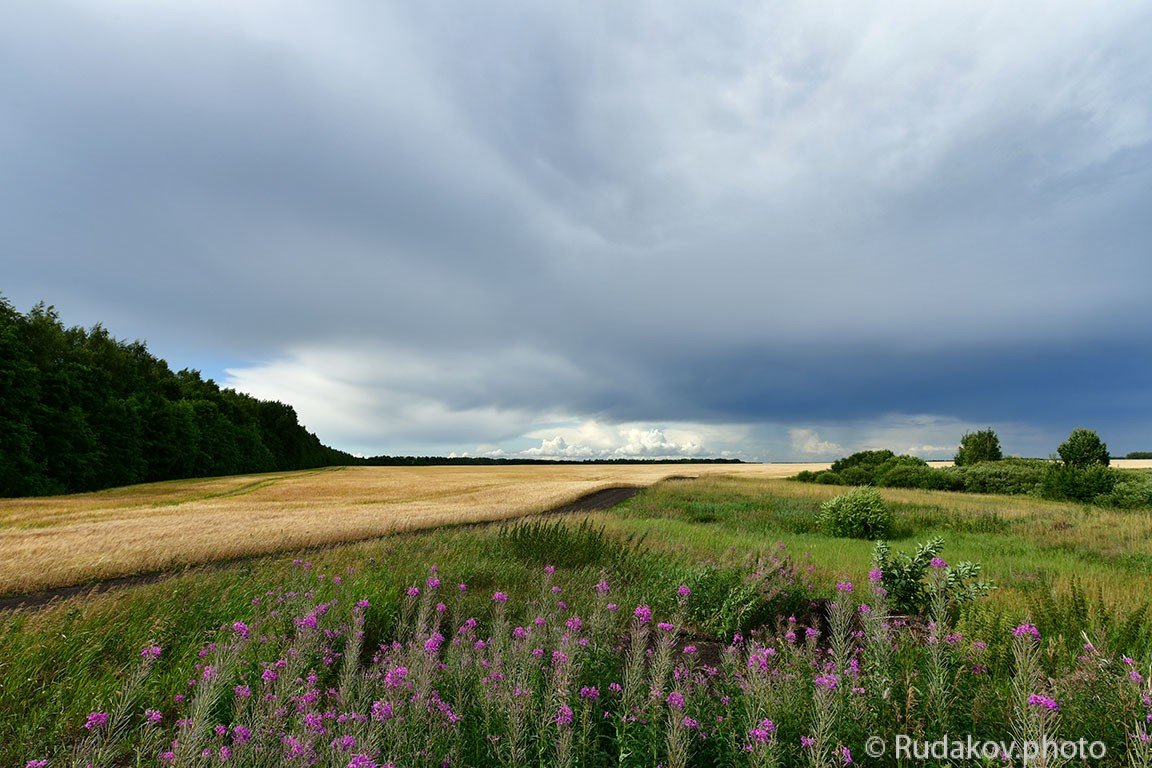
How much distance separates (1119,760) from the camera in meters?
2.86

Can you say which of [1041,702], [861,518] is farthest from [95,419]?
[1041,702]

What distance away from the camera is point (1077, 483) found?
3045 centimetres

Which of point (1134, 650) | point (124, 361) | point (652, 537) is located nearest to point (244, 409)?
point (124, 361)

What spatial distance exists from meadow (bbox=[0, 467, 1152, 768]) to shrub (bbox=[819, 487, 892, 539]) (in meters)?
8.19

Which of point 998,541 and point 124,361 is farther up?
point 124,361

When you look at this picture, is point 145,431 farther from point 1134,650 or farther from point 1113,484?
point 1113,484

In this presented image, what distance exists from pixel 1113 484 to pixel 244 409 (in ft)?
300

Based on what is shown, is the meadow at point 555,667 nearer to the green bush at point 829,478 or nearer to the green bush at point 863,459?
the green bush at point 829,478

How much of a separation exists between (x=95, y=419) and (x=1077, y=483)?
6870cm

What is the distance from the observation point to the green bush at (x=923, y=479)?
42.9 m

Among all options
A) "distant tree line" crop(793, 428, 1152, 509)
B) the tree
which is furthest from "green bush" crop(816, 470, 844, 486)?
the tree

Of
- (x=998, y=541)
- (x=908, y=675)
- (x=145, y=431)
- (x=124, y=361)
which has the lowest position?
(x=998, y=541)

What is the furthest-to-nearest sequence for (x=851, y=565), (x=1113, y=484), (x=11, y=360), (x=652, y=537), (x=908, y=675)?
(x=11, y=360)
(x=1113, y=484)
(x=652, y=537)
(x=851, y=565)
(x=908, y=675)

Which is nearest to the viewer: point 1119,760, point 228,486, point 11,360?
point 1119,760
